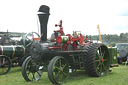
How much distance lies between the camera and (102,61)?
691 centimetres

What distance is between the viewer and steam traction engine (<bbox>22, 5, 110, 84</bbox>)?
560cm

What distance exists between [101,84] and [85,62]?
108 centimetres

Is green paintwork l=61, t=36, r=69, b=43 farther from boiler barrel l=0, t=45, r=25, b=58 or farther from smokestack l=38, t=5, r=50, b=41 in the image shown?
boiler barrel l=0, t=45, r=25, b=58

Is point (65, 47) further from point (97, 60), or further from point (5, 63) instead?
point (5, 63)

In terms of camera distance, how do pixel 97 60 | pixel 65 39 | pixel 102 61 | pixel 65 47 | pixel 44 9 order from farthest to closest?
pixel 102 61
pixel 97 60
pixel 65 47
pixel 65 39
pixel 44 9

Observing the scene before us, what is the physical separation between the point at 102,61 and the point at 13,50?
464cm

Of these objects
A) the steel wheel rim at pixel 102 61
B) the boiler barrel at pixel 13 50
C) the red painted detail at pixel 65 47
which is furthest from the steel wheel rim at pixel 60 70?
the boiler barrel at pixel 13 50

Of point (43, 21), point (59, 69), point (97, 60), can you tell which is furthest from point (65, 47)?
point (97, 60)

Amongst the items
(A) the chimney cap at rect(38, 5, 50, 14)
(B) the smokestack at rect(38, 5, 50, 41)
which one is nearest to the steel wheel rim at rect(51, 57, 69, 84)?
(B) the smokestack at rect(38, 5, 50, 41)

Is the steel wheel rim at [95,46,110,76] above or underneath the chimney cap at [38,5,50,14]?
underneath

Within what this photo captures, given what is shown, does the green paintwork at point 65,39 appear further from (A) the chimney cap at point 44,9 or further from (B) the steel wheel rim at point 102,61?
(B) the steel wheel rim at point 102,61

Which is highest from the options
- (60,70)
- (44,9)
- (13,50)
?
(44,9)

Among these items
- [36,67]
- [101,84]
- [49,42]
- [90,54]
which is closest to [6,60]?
[36,67]

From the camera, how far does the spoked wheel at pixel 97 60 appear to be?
629 cm
